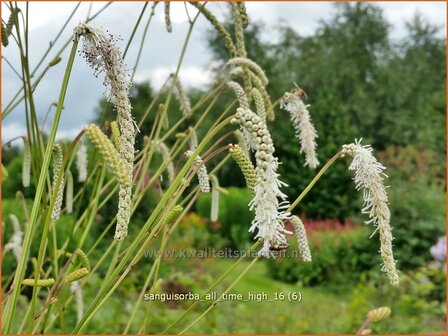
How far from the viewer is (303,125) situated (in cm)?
140

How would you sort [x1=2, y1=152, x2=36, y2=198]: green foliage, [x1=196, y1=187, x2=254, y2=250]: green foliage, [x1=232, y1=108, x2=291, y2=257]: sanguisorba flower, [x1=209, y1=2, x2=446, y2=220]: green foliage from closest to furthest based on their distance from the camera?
[x1=232, y1=108, x2=291, y2=257]: sanguisorba flower, [x1=2, y1=152, x2=36, y2=198]: green foliage, [x1=196, y1=187, x2=254, y2=250]: green foliage, [x1=209, y1=2, x2=446, y2=220]: green foliage

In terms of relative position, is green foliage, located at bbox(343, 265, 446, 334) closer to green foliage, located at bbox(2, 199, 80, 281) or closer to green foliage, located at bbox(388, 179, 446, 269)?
green foliage, located at bbox(388, 179, 446, 269)

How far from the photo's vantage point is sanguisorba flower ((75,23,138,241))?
2.61 feet

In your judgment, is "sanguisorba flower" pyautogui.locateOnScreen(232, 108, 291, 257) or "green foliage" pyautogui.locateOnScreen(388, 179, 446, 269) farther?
"green foliage" pyautogui.locateOnScreen(388, 179, 446, 269)

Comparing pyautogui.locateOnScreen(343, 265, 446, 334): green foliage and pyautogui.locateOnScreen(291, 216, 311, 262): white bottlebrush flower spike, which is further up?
pyautogui.locateOnScreen(291, 216, 311, 262): white bottlebrush flower spike

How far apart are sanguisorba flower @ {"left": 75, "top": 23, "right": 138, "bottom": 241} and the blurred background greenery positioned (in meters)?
0.53

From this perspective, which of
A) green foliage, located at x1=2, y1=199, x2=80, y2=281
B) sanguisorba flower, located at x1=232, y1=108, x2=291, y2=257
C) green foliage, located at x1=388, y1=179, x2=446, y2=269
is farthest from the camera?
green foliage, located at x1=388, y1=179, x2=446, y2=269

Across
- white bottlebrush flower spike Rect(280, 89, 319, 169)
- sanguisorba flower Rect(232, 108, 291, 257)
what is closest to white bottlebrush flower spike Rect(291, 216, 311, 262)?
white bottlebrush flower spike Rect(280, 89, 319, 169)

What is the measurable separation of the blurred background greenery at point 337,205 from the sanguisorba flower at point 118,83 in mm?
533

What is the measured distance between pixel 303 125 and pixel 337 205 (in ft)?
20.4

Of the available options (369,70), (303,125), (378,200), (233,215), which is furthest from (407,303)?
(369,70)

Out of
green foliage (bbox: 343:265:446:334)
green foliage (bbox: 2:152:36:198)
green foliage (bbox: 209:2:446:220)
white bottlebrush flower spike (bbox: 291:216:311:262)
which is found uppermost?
green foliage (bbox: 209:2:446:220)

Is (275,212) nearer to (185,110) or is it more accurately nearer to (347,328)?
(185,110)

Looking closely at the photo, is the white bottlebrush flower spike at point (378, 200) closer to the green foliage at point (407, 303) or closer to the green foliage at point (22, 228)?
the green foliage at point (407, 303)
